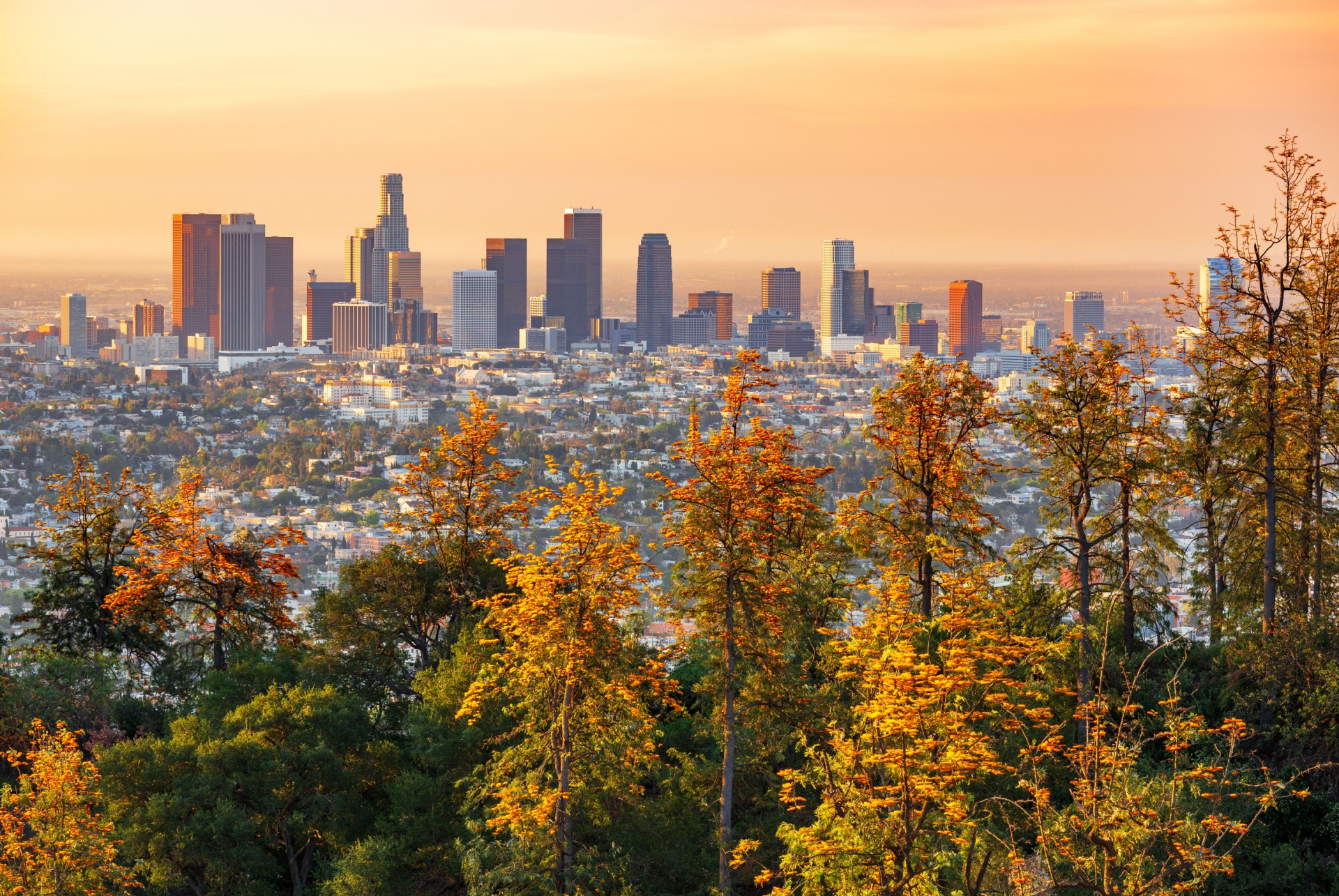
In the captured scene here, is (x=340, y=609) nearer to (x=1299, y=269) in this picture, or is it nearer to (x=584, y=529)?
(x=584, y=529)

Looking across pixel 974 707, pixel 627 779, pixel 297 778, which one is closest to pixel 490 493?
pixel 297 778

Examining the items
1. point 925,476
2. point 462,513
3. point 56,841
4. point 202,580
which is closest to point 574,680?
point 56,841

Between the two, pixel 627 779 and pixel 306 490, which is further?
pixel 306 490

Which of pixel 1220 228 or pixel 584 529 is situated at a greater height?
pixel 1220 228

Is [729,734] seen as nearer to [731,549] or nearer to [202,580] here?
[731,549]

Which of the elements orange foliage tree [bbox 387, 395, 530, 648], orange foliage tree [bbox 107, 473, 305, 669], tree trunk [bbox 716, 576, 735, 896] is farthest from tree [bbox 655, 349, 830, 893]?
orange foliage tree [bbox 107, 473, 305, 669]

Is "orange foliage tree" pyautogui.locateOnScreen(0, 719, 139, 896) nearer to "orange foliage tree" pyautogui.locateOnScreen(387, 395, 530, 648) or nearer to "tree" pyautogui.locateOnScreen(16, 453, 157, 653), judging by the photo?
"orange foliage tree" pyautogui.locateOnScreen(387, 395, 530, 648)

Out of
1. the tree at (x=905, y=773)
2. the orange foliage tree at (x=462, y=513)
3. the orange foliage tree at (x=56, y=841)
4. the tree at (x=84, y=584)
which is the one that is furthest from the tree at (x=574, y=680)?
the tree at (x=84, y=584)
